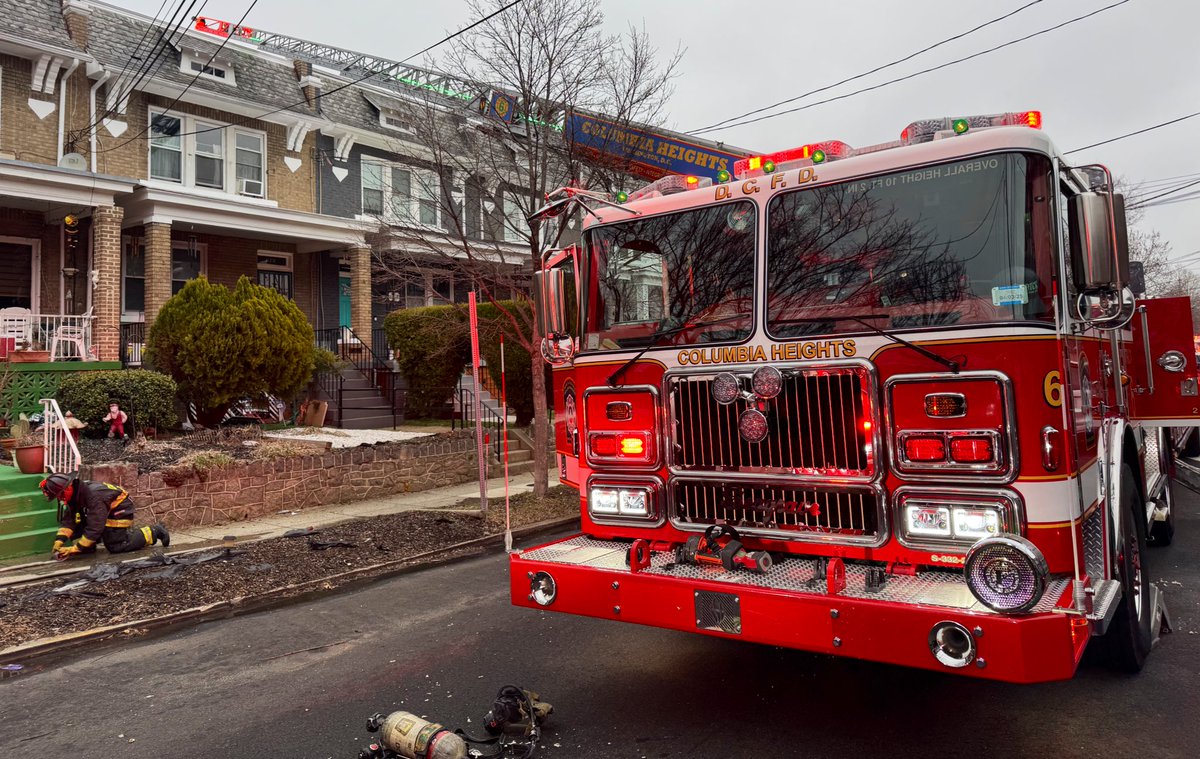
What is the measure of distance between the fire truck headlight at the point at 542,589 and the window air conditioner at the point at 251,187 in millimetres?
17566

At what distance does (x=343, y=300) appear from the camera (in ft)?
70.9

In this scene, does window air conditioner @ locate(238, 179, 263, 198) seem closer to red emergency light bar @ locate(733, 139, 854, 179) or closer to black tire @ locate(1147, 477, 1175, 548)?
red emergency light bar @ locate(733, 139, 854, 179)

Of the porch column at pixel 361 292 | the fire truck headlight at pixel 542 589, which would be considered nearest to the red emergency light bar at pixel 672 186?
the fire truck headlight at pixel 542 589

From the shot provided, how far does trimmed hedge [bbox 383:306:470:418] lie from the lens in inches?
613

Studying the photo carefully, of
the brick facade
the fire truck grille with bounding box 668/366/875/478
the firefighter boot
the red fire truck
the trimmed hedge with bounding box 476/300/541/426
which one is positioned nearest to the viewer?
the red fire truck

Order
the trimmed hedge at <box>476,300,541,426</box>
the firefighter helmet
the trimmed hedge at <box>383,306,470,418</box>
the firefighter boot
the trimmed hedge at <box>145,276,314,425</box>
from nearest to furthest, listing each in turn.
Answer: the firefighter helmet < the firefighter boot < the trimmed hedge at <box>145,276,314,425</box> < the trimmed hedge at <box>476,300,541,426</box> < the trimmed hedge at <box>383,306,470,418</box>

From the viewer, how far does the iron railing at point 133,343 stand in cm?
1632

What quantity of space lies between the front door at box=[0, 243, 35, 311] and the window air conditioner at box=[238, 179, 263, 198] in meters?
4.41

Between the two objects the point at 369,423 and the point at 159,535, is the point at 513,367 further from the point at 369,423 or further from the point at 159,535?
the point at 159,535

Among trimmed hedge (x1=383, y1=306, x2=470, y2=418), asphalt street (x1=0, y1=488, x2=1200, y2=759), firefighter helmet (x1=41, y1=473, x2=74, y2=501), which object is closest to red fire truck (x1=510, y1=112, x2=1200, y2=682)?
asphalt street (x1=0, y1=488, x2=1200, y2=759)

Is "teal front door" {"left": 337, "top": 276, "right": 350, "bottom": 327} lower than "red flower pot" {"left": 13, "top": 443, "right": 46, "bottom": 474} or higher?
higher

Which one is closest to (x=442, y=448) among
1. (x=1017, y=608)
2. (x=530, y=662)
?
(x=530, y=662)

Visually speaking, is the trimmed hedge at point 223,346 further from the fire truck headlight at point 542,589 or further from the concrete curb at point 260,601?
the fire truck headlight at point 542,589

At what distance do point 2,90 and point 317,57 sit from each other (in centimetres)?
1833
